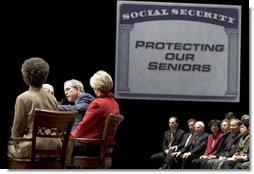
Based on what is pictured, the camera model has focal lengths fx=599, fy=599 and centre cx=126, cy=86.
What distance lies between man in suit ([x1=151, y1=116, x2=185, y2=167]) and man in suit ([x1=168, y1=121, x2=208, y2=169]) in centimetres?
8

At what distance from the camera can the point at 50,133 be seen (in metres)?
3.83

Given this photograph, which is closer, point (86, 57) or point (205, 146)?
point (86, 57)

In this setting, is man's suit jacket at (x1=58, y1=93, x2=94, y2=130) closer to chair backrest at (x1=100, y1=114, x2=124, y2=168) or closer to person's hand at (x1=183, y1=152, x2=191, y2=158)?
chair backrest at (x1=100, y1=114, x2=124, y2=168)

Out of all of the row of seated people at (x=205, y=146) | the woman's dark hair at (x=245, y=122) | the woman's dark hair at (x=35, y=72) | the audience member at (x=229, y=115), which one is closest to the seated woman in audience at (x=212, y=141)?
the row of seated people at (x=205, y=146)

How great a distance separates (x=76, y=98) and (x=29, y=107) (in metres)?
1.21

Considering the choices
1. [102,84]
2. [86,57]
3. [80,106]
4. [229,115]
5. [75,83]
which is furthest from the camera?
[229,115]

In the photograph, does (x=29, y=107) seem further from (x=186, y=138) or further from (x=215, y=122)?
(x=215, y=122)

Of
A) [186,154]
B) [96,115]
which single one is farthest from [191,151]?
[96,115]

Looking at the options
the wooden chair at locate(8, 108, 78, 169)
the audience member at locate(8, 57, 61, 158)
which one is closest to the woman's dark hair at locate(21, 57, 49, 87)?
the audience member at locate(8, 57, 61, 158)

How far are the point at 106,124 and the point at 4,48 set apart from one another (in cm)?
165

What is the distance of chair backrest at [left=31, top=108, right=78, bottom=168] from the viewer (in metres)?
3.73

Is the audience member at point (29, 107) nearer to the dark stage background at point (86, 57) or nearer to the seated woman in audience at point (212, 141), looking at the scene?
the dark stage background at point (86, 57)

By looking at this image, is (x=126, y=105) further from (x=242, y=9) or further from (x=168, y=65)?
(x=242, y=9)

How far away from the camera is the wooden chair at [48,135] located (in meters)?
3.74
